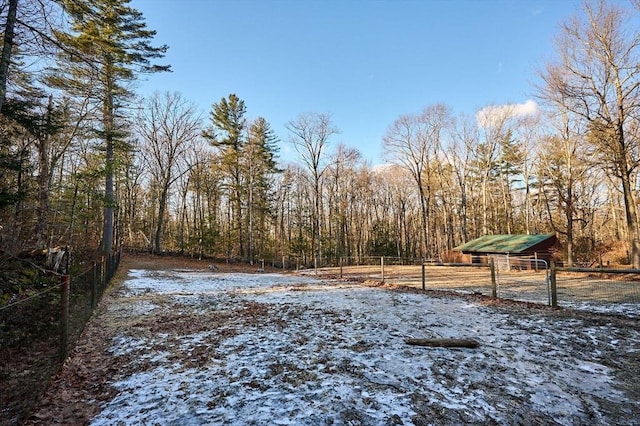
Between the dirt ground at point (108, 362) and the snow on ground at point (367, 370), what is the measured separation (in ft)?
0.14

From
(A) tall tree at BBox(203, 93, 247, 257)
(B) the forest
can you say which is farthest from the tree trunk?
(A) tall tree at BBox(203, 93, 247, 257)

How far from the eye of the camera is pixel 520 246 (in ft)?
73.4

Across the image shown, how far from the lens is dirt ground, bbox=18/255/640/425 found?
10.4 feet

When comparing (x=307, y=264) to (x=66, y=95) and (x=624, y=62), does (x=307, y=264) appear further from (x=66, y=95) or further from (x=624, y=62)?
(x=624, y=62)

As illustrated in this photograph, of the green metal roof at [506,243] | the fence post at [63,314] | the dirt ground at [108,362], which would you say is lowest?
the dirt ground at [108,362]

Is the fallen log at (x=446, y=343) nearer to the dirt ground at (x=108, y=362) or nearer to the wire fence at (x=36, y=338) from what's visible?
the dirt ground at (x=108, y=362)

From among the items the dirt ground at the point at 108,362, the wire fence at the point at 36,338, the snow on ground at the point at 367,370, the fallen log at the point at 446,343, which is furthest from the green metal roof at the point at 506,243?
the wire fence at the point at 36,338

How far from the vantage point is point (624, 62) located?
14852 millimetres

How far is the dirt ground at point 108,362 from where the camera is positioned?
317 cm

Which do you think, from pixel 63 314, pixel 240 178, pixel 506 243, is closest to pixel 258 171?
pixel 240 178

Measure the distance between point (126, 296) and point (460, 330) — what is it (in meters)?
8.90

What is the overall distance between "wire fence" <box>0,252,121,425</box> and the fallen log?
468cm

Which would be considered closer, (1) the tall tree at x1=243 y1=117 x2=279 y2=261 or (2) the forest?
(2) the forest

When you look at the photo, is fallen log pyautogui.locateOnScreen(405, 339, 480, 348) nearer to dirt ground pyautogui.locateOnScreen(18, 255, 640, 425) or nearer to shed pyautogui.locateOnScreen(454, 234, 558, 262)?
dirt ground pyautogui.locateOnScreen(18, 255, 640, 425)
